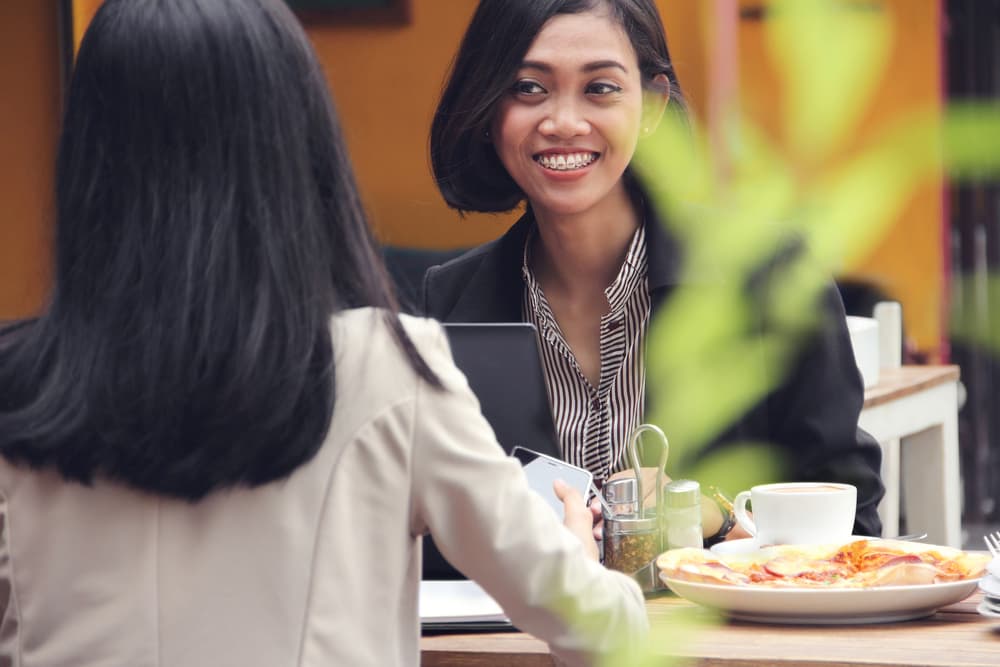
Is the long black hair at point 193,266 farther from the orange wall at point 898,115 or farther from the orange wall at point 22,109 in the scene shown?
the orange wall at point 22,109

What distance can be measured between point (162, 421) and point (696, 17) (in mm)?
568

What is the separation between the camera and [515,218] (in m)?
1.99

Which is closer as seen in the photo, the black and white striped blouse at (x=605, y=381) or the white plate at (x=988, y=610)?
the white plate at (x=988, y=610)

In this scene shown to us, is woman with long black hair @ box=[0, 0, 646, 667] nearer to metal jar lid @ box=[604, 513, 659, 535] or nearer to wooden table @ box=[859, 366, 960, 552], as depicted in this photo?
metal jar lid @ box=[604, 513, 659, 535]

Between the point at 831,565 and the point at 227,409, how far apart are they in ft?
2.07

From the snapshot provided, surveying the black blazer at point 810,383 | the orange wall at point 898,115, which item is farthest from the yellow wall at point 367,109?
the orange wall at point 898,115

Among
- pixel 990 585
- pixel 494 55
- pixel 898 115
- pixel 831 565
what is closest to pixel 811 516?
pixel 831 565

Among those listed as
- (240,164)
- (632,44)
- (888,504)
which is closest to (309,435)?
(240,164)

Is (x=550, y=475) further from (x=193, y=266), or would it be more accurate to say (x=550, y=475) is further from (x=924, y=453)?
(x=924, y=453)

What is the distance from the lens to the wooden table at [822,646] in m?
0.99

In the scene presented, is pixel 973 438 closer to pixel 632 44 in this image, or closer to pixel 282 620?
pixel 282 620

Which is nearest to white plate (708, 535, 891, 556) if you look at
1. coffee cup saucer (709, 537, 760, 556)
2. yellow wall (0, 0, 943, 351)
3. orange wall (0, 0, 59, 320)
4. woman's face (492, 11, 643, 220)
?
coffee cup saucer (709, 537, 760, 556)

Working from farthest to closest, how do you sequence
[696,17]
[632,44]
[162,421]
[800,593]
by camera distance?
[632,44]
[800,593]
[162,421]
[696,17]

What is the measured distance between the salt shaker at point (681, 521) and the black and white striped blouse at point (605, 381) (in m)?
0.34
